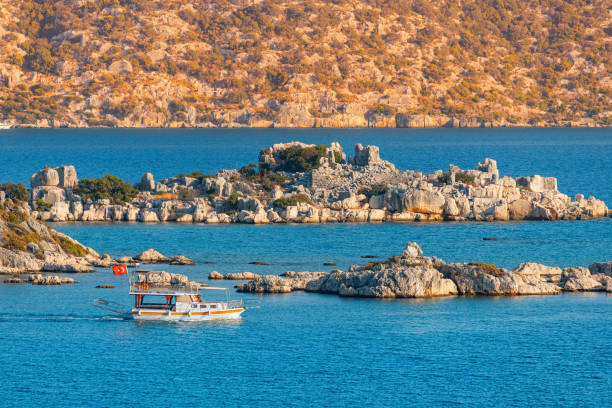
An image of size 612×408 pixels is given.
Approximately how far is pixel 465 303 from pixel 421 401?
20142 mm

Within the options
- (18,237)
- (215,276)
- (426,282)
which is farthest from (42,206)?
(426,282)

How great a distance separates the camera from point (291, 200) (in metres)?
110

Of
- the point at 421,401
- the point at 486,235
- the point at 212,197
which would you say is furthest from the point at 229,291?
the point at 212,197

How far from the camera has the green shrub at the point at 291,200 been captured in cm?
10906

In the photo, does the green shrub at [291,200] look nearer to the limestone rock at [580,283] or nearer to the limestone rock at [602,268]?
the limestone rock at [602,268]


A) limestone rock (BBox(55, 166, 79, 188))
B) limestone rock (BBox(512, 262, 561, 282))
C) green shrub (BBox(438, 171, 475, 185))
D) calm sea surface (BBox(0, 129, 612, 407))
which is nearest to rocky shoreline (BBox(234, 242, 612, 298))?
calm sea surface (BBox(0, 129, 612, 407))

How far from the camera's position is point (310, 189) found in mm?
115125

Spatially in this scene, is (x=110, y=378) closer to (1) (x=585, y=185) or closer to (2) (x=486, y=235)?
(2) (x=486, y=235)

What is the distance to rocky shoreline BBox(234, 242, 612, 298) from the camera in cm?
6444

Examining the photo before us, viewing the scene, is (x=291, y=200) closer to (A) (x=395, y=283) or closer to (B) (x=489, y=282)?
(A) (x=395, y=283)

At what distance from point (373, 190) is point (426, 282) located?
1887 inches

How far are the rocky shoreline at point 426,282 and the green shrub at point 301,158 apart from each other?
5469cm

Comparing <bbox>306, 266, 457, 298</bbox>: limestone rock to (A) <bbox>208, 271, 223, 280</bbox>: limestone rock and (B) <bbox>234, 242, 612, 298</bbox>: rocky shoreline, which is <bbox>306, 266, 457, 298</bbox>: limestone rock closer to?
(B) <bbox>234, 242, 612, 298</bbox>: rocky shoreline

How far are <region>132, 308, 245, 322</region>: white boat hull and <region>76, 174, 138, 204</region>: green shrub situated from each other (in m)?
51.9
